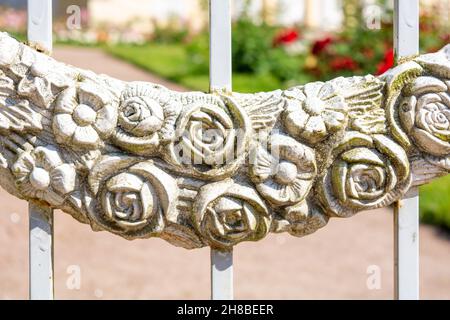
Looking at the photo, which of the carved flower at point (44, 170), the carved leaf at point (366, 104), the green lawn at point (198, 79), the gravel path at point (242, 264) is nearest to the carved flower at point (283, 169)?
the carved leaf at point (366, 104)

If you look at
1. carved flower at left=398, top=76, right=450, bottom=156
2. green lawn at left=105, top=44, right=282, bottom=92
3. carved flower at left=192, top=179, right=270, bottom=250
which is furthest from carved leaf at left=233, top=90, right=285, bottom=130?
green lawn at left=105, top=44, right=282, bottom=92

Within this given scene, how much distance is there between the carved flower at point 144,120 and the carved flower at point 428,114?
1.65 feet

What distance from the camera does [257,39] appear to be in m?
9.84

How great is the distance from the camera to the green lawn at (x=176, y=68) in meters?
8.77

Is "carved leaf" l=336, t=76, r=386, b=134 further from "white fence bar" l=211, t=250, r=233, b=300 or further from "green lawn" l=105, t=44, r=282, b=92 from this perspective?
"green lawn" l=105, t=44, r=282, b=92

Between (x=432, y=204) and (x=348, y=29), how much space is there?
307 cm

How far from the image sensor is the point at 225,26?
1825 millimetres

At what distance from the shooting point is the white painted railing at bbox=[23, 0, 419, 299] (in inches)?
71.7

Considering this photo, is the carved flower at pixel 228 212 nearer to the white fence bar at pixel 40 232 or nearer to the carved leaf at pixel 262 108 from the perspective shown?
the carved leaf at pixel 262 108

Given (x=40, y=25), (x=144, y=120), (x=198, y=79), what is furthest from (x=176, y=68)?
(x=144, y=120)

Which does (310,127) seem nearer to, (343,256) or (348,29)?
(343,256)

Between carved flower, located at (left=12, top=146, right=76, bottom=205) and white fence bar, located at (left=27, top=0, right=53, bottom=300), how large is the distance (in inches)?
3.7

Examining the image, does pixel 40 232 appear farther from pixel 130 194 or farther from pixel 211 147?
pixel 211 147

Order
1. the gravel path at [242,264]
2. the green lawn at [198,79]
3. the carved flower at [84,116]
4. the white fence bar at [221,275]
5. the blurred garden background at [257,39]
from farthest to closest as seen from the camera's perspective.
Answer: the blurred garden background at [257,39] < the green lawn at [198,79] < the gravel path at [242,264] < the white fence bar at [221,275] < the carved flower at [84,116]
